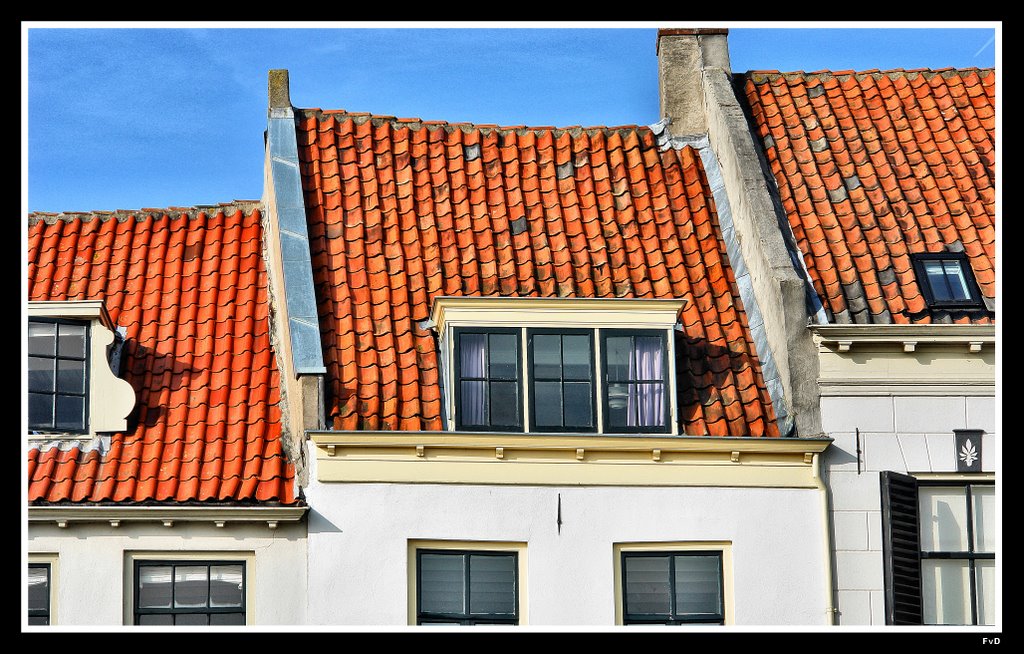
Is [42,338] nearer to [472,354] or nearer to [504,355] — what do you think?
[472,354]

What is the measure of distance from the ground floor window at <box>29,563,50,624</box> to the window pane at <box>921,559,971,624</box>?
7578 millimetres

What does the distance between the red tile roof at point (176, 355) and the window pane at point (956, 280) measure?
655cm

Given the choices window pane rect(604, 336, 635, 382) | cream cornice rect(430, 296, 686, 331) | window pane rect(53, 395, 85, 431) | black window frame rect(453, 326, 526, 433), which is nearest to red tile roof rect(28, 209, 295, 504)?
window pane rect(53, 395, 85, 431)

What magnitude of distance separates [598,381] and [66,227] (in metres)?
6.93

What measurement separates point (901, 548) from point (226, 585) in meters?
5.90

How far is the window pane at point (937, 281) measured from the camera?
1491cm

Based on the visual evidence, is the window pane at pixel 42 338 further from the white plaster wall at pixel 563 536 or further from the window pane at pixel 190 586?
the white plaster wall at pixel 563 536

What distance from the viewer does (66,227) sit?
17422 millimetres

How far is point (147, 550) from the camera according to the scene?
43.7 ft

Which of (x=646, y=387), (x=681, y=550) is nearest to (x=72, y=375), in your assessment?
(x=646, y=387)

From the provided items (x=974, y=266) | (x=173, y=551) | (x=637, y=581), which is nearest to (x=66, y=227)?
(x=173, y=551)

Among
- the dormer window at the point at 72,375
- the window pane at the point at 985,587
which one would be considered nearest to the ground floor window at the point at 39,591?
the dormer window at the point at 72,375

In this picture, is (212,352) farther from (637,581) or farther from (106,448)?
(637,581)
